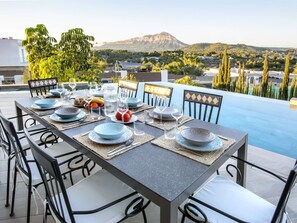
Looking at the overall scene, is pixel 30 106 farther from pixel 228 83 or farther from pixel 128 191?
pixel 228 83

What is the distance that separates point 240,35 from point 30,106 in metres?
6.28

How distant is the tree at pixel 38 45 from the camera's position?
683cm

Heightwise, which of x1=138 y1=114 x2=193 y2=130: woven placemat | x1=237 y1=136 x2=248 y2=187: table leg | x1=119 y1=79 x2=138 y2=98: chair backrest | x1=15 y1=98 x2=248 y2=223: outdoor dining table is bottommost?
x1=237 y1=136 x2=248 y2=187: table leg

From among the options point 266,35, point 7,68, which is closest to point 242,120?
point 266,35

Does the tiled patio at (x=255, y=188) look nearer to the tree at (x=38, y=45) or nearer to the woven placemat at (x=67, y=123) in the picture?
the woven placemat at (x=67, y=123)

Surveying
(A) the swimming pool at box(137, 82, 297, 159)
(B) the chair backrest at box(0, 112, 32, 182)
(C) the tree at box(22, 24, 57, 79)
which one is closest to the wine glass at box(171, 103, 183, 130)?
(B) the chair backrest at box(0, 112, 32, 182)

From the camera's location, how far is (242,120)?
4.52 m

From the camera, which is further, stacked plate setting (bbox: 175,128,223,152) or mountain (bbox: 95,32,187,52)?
mountain (bbox: 95,32,187,52)

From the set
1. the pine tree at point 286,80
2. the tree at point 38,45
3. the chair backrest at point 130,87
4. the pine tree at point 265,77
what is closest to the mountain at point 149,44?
the tree at point 38,45

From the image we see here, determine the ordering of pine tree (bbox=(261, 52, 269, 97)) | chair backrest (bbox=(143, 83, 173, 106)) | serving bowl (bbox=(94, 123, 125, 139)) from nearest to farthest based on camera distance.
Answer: serving bowl (bbox=(94, 123, 125, 139))
chair backrest (bbox=(143, 83, 173, 106))
pine tree (bbox=(261, 52, 269, 97))

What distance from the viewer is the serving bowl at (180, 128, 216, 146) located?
52.9 inches

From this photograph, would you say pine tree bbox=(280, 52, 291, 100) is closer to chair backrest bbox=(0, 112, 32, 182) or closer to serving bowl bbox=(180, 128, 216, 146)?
serving bowl bbox=(180, 128, 216, 146)

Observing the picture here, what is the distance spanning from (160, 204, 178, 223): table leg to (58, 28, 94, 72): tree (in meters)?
6.34

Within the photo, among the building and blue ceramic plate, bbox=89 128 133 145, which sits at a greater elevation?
the building
